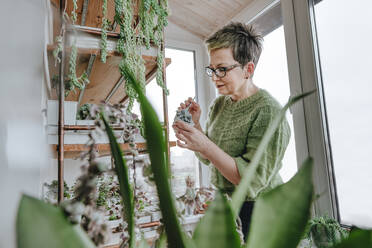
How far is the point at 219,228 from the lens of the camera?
187 mm

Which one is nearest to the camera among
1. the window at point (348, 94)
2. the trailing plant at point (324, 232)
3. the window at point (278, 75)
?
the trailing plant at point (324, 232)

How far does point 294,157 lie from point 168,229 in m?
1.23

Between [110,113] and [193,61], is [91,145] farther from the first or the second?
[193,61]

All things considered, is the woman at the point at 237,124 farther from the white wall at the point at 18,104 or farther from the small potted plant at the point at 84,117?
the white wall at the point at 18,104

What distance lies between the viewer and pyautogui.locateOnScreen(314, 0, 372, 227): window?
99 centimetres

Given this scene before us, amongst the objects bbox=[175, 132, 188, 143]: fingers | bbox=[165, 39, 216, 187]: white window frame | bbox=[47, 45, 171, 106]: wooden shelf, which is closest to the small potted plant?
bbox=[47, 45, 171, 106]: wooden shelf

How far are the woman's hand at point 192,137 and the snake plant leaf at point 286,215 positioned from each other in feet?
2.42

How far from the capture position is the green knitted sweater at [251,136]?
2.91 feet

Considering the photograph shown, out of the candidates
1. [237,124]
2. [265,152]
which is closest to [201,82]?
[237,124]

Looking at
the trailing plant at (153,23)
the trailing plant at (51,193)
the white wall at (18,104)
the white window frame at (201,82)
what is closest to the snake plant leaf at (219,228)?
the trailing plant at (51,193)

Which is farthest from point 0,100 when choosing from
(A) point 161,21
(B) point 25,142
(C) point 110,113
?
(A) point 161,21

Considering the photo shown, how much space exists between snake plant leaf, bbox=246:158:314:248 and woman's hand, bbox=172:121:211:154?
29.1 inches

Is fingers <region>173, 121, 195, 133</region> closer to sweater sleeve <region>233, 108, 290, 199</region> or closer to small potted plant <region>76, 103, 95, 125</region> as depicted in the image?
sweater sleeve <region>233, 108, 290, 199</region>

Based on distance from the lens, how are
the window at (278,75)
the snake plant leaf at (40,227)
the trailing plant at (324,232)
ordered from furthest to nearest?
1. the window at (278,75)
2. the trailing plant at (324,232)
3. the snake plant leaf at (40,227)
